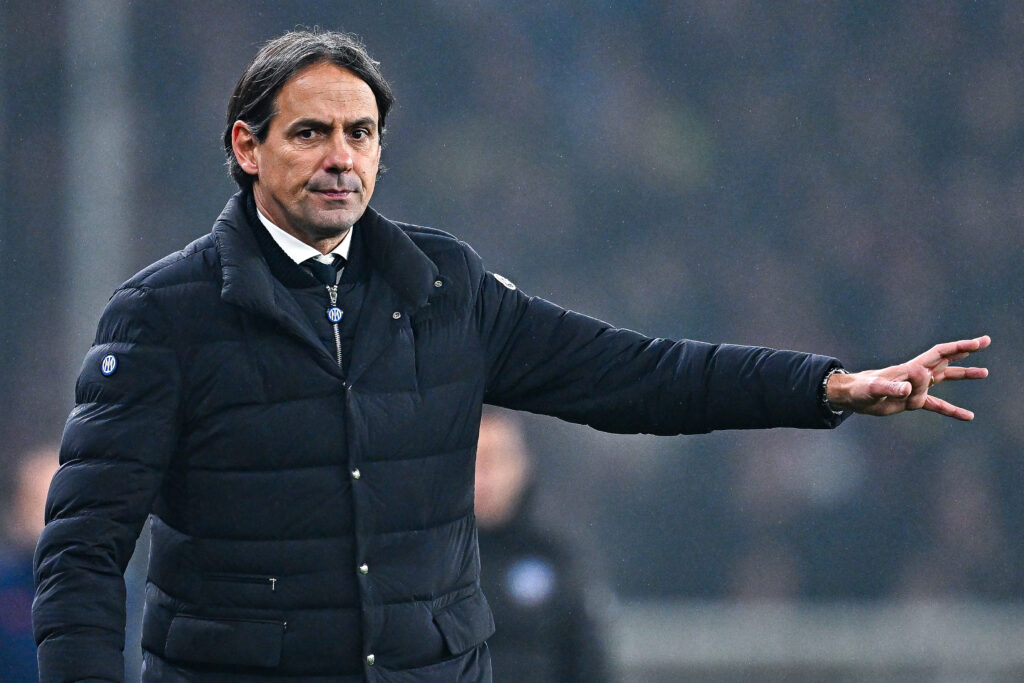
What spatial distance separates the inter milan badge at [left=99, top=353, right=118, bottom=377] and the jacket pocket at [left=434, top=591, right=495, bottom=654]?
594 millimetres

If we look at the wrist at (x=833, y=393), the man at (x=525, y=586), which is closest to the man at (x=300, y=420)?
the wrist at (x=833, y=393)

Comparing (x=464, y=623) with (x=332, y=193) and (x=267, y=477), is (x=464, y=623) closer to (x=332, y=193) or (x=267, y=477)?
(x=267, y=477)

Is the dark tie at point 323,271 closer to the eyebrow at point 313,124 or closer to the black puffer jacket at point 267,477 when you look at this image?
the black puffer jacket at point 267,477

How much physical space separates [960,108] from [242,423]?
494cm

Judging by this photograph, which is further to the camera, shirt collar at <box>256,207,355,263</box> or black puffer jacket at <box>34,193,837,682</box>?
shirt collar at <box>256,207,355,263</box>

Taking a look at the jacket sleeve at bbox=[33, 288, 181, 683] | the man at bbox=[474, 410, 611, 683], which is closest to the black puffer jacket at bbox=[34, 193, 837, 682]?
the jacket sleeve at bbox=[33, 288, 181, 683]

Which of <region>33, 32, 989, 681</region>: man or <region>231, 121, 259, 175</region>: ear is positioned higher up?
<region>231, 121, 259, 175</region>: ear

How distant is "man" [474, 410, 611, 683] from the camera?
12.5 feet

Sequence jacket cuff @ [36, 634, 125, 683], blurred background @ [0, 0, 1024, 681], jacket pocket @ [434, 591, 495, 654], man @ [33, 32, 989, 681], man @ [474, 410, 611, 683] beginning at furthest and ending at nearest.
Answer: blurred background @ [0, 0, 1024, 681] < man @ [474, 410, 611, 683] < jacket pocket @ [434, 591, 495, 654] < man @ [33, 32, 989, 681] < jacket cuff @ [36, 634, 125, 683]

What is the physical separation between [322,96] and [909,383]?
97 centimetres

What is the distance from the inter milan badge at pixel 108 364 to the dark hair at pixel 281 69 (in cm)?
40

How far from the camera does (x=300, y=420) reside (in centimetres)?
235

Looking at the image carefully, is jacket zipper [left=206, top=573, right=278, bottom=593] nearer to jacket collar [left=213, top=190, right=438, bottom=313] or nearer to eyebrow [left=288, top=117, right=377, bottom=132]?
jacket collar [left=213, top=190, right=438, bottom=313]

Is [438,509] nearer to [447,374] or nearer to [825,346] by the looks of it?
[447,374]
